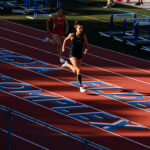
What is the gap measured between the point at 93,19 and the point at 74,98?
13.4 meters

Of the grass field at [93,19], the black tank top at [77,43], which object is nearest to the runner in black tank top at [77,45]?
the black tank top at [77,43]

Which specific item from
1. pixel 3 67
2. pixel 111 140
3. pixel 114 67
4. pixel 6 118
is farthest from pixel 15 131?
pixel 114 67

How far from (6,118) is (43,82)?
6.98 metres

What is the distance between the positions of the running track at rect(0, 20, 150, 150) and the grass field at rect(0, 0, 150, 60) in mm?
923

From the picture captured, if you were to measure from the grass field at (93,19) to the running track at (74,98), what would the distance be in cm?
92

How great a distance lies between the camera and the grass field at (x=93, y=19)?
20.7m

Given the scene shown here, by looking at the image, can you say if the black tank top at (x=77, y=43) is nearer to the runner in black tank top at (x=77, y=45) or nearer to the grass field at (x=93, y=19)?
the runner in black tank top at (x=77, y=45)

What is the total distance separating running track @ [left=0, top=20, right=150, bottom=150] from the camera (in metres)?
8.99

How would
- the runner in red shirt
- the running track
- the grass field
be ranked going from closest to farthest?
1. the running track
2. the runner in red shirt
3. the grass field

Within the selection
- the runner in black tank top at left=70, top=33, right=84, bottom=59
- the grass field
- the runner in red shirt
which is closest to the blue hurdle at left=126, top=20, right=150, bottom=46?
the grass field

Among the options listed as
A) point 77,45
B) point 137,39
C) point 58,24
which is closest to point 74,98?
point 77,45

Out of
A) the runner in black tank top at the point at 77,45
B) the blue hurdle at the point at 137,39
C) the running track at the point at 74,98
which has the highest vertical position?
the runner in black tank top at the point at 77,45

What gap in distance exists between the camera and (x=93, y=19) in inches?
1044

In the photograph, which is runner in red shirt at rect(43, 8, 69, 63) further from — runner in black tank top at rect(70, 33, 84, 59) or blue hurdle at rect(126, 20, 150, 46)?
blue hurdle at rect(126, 20, 150, 46)
